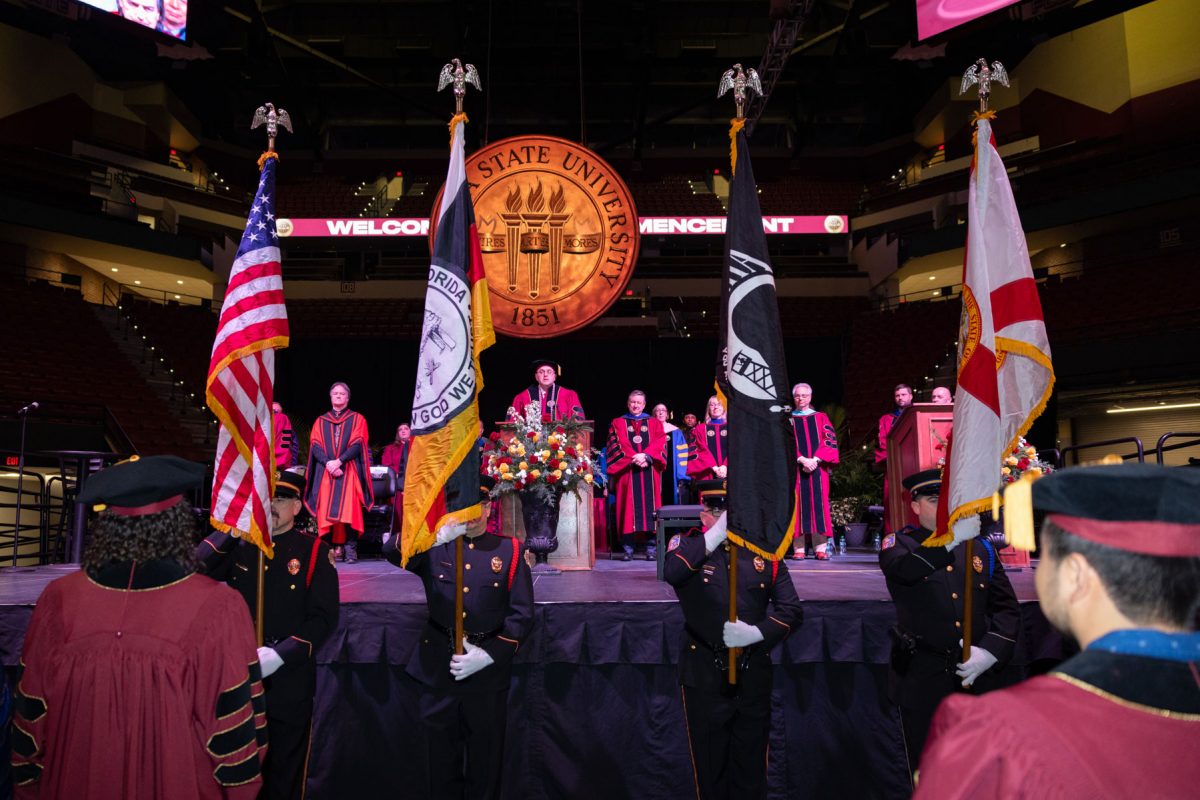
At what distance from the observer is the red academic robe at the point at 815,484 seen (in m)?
9.21

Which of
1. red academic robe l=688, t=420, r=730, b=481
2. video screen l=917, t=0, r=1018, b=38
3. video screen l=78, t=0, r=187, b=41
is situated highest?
video screen l=78, t=0, r=187, b=41

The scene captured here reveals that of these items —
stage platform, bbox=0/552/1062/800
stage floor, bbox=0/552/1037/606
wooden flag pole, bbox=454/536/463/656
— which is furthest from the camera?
stage floor, bbox=0/552/1037/606

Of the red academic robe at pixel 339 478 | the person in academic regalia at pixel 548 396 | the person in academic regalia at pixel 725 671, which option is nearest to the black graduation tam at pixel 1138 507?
the person in academic regalia at pixel 725 671

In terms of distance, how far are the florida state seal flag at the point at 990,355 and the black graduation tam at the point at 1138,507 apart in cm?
258

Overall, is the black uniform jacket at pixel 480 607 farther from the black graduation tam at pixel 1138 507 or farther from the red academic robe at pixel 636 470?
the red academic robe at pixel 636 470

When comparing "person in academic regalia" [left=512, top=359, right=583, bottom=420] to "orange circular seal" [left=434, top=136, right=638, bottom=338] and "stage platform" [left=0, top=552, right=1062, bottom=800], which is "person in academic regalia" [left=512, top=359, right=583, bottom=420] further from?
"stage platform" [left=0, top=552, right=1062, bottom=800]

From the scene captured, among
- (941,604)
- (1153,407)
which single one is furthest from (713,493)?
(1153,407)

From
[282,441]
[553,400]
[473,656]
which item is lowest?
[473,656]

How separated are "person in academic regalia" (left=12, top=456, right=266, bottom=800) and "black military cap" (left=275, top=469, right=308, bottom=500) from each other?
2.14 metres

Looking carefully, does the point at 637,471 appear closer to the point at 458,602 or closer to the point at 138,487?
the point at 458,602

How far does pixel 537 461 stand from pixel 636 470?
2777mm

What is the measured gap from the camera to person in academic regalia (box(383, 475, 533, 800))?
4.23m

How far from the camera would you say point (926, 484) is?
445cm

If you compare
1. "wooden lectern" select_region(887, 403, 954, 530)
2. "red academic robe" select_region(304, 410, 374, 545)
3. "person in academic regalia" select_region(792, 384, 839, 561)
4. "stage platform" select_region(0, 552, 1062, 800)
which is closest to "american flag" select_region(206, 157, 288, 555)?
"stage platform" select_region(0, 552, 1062, 800)
